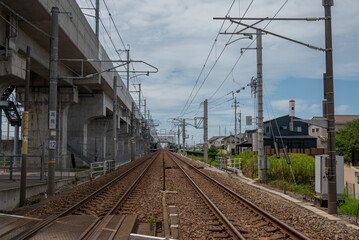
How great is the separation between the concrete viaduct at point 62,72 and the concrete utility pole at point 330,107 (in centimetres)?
1049

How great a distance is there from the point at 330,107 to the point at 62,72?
18950 mm

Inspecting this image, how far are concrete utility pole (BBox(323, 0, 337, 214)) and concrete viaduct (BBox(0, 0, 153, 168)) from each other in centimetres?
1049

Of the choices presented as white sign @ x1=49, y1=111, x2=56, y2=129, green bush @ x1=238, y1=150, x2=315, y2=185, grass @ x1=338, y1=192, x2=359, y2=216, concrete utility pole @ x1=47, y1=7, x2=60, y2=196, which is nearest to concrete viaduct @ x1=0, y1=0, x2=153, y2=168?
concrete utility pole @ x1=47, y1=7, x2=60, y2=196

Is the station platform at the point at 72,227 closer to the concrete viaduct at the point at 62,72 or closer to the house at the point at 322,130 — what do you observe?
the concrete viaduct at the point at 62,72

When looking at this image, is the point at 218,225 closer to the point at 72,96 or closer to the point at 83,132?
the point at 72,96

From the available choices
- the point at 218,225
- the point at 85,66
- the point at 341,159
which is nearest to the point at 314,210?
the point at 341,159

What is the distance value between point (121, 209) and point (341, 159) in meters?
7.99

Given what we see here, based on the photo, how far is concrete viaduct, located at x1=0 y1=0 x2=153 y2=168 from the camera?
14727 mm

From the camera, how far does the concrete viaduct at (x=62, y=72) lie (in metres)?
14.7

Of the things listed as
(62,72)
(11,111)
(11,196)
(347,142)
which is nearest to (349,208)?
(11,196)

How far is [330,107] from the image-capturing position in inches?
445

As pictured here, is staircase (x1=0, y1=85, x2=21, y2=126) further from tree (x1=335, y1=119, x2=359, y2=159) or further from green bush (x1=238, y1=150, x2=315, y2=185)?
tree (x1=335, y1=119, x2=359, y2=159)

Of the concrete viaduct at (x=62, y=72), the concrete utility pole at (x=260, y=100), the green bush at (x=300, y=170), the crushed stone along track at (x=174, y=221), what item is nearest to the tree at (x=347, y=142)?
the green bush at (x=300, y=170)

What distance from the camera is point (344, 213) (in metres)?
11.7
